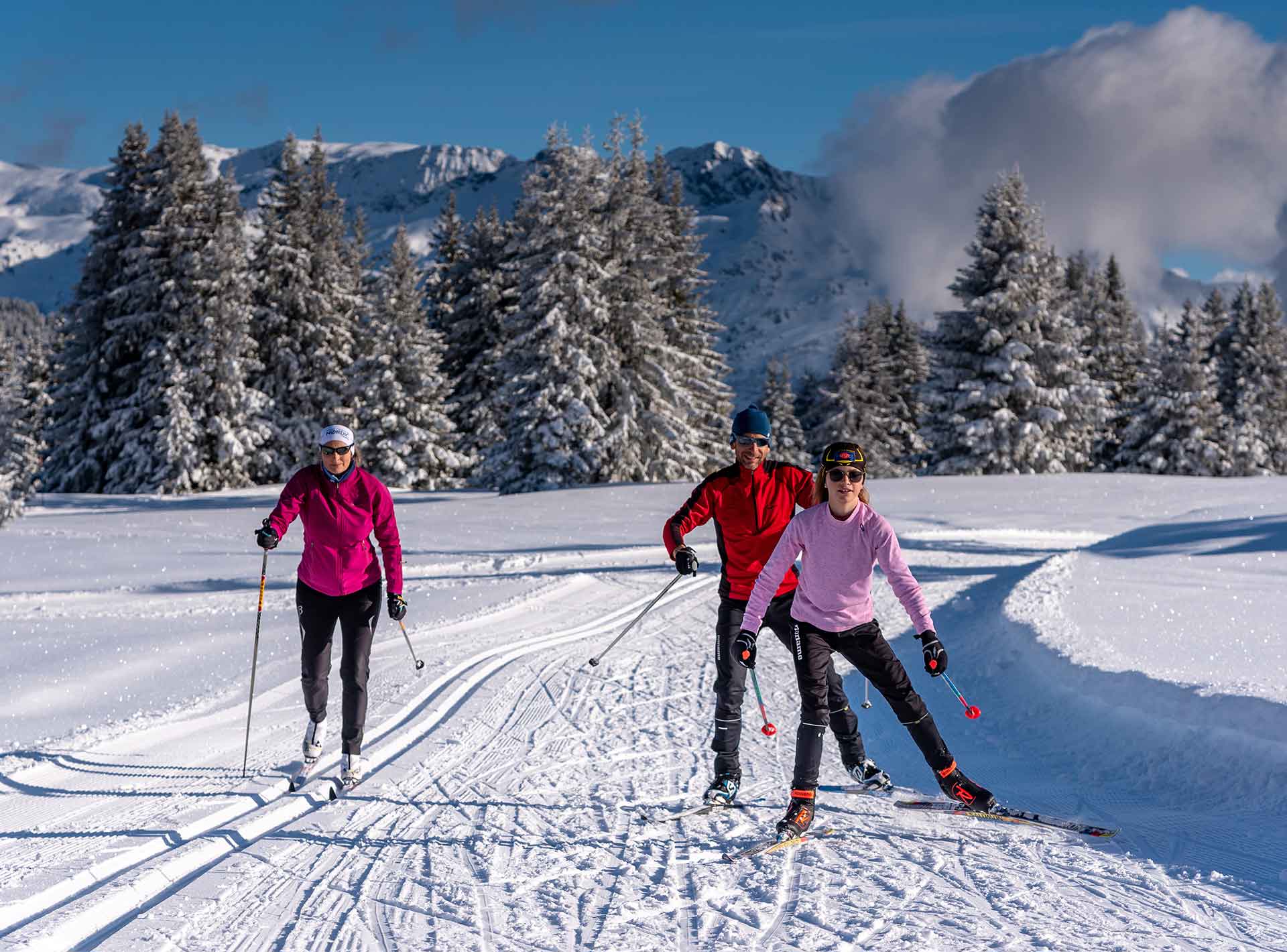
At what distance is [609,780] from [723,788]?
2.82ft

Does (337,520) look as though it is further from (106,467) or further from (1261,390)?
(1261,390)

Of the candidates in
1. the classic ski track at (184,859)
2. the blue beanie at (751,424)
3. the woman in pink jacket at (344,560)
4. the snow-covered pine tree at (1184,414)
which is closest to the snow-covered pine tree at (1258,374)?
the snow-covered pine tree at (1184,414)

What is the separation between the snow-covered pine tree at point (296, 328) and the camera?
34.3 meters

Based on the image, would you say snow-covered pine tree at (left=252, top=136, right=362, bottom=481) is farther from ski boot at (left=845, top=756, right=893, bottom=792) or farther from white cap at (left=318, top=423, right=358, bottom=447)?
ski boot at (left=845, top=756, right=893, bottom=792)

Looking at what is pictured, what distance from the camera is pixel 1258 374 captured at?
46.3 m

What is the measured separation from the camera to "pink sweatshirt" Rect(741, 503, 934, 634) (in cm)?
504

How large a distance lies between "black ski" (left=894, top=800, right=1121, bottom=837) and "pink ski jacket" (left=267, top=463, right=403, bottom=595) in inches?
135

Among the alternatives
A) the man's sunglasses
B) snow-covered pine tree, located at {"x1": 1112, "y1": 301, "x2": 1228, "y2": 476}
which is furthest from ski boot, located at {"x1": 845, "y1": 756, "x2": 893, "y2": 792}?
snow-covered pine tree, located at {"x1": 1112, "y1": 301, "x2": 1228, "y2": 476}

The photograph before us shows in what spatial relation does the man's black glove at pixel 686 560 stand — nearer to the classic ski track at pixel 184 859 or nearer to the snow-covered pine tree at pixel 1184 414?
the classic ski track at pixel 184 859

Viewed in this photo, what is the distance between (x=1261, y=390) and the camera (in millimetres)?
45906

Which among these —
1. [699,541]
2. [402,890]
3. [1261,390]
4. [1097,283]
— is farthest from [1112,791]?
[1097,283]

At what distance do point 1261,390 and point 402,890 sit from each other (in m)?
50.6

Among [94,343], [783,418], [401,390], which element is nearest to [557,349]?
[401,390]

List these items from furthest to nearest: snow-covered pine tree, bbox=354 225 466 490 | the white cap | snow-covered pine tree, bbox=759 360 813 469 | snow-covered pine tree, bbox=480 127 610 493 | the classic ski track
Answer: snow-covered pine tree, bbox=759 360 813 469 → snow-covered pine tree, bbox=354 225 466 490 → snow-covered pine tree, bbox=480 127 610 493 → the white cap → the classic ski track
